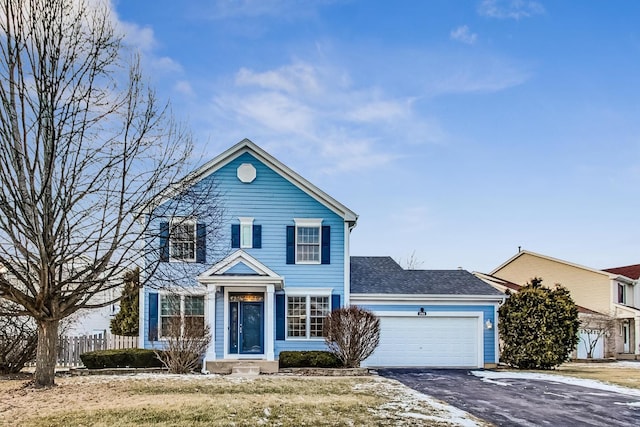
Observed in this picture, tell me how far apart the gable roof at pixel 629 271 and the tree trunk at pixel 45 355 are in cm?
3364

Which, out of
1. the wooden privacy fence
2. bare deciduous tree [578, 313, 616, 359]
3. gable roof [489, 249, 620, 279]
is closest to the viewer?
the wooden privacy fence

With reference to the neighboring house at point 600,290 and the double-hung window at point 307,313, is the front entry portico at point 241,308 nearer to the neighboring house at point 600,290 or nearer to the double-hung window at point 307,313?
the double-hung window at point 307,313

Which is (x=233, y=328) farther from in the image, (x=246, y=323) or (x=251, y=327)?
(x=251, y=327)

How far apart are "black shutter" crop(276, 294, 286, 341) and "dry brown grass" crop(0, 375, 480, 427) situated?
5330 mm

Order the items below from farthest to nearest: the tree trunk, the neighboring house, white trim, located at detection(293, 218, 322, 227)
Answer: the neighboring house → white trim, located at detection(293, 218, 322, 227) → the tree trunk

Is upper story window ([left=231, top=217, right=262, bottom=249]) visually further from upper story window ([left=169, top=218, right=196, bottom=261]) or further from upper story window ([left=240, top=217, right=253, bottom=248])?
upper story window ([left=169, top=218, right=196, bottom=261])

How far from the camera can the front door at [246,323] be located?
66.6 ft

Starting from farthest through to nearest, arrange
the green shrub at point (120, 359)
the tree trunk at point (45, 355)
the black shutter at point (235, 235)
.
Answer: the black shutter at point (235, 235), the green shrub at point (120, 359), the tree trunk at point (45, 355)

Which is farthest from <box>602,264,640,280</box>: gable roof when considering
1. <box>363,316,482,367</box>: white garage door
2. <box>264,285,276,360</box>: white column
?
<box>264,285,276,360</box>: white column

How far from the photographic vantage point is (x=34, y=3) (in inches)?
478

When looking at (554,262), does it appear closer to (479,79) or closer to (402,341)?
(402,341)

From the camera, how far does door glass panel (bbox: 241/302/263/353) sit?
66.7 ft

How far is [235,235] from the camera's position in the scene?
68.2 ft

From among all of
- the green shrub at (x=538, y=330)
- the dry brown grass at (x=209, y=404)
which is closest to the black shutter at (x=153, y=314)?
the dry brown grass at (x=209, y=404)
